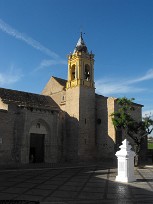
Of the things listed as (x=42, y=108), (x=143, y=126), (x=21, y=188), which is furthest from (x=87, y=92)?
(x=21, y=188)

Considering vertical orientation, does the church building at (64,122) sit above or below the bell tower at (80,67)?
below

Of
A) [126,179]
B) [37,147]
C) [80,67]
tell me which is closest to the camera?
[126,179]

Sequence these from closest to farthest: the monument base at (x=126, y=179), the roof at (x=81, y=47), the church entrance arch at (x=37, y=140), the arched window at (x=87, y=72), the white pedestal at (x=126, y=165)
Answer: the monument base at (x=126, y=179), the white pedestal at (x=126, y=165), the church entrance arch at (x=37, y=140), the arched window at (x=87, y=72), the roof at (x=81, y=47)

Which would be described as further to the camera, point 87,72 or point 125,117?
point 87,72

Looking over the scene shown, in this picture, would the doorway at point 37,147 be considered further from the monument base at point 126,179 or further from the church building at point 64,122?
the monument base at point 126,179

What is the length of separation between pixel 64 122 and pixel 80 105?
2.81m

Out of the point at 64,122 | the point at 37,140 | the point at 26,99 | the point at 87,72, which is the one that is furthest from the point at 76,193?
the point at 87,72

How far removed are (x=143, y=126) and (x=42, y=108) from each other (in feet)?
34.2

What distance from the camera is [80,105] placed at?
31.9m

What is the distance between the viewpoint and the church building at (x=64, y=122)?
2733 cm

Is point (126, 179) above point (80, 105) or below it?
below

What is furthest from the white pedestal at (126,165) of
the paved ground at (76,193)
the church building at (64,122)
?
the church building at (64,122)

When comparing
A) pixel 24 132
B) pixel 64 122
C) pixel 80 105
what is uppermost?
pixel 80 105

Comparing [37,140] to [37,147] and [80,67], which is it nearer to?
[37,147]
